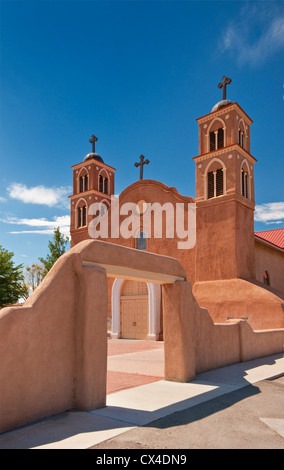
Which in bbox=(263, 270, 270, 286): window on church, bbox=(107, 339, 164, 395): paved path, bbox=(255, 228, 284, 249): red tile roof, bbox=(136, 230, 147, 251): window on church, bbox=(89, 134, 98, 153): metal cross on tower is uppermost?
bbox=(89, 134, 98, 153): metal cross on tower

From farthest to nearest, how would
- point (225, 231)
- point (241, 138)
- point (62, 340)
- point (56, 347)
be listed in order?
point (241, 138)
point (225, 231)
point (62, 340)
point (56, 347)

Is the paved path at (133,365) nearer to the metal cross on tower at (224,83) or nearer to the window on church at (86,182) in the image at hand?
the window on church at (86,182)

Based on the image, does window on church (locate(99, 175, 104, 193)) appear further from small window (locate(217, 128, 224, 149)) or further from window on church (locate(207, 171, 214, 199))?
small window (locate(217, 128, 224, 149))

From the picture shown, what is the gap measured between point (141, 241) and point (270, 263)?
7.99 metres

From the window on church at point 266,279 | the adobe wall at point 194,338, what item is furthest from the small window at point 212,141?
the adobe wall at point 194,338

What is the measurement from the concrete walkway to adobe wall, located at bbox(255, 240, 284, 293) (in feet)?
27.0

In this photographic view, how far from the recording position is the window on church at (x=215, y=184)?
18.9 metres

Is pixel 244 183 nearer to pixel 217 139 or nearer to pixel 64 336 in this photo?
pixel 217 139

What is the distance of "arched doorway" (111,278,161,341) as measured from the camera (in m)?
19.1

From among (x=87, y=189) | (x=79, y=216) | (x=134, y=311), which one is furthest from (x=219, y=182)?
(x=79, y=216)

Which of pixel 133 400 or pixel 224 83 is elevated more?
pixel 224 83

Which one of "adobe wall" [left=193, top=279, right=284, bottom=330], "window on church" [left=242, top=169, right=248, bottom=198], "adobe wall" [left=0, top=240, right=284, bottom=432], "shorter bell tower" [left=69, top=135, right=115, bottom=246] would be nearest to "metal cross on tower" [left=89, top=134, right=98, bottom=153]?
"shorter bell tower" [left=69, top=135, right=115, bottom=246]

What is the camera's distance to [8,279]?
28656 mm
